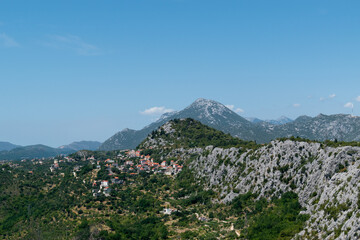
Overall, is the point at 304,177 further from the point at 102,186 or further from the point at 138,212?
the point at 102,186

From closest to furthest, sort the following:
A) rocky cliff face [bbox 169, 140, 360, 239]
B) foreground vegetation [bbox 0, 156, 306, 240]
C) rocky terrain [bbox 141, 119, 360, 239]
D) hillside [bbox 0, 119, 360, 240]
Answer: rocky cliff face [bbox 169, 140, 360, 239] < rocky terrain [bbox 141, 119, 360, 239] < hillside [bbox 0, 119, 360, 240] < foreground vegetation [bbox 0, 156, 306, 240]

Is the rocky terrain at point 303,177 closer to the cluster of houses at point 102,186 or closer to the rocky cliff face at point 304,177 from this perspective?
the rocky cliff face at point 304,177

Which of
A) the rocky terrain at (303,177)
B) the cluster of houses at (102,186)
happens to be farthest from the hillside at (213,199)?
the cluster of houses at (102,186)

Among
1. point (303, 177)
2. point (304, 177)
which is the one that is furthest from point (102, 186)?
point (304, 177)

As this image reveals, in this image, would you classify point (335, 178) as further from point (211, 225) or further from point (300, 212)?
point (211, 225)

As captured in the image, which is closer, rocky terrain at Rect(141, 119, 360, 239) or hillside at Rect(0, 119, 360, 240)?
rocky terrain at Rect(141, 119, 360, 239)

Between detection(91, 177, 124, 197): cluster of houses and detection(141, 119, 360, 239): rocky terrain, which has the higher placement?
detection(141, 119, 360, 239): rocky terrain

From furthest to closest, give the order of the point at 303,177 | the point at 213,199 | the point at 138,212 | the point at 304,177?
the point at 213,199 → the point at 138,212 → the point at 303,177 → the point at 304,177

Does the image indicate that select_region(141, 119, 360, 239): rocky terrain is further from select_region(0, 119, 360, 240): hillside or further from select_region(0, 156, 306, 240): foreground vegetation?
select_region(0, 156, 306, 240): foreground vegetation

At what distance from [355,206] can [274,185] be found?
45.8 meters

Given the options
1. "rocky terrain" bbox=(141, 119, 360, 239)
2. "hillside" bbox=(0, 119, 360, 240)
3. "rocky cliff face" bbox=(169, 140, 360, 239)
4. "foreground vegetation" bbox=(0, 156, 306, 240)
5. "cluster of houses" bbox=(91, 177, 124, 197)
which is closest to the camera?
"rocky cliff face" bbox=(169, 140, 360, 239)

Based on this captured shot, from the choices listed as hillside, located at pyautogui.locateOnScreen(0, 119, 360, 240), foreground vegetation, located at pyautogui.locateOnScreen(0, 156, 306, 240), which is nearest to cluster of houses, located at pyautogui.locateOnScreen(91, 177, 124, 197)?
hillside, located at pyautogui.locateOnScreen(0, 119, 360, 240)

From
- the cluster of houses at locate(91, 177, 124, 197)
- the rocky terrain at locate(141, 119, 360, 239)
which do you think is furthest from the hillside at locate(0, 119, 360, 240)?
the cluster of houses at locate(91, 177, 124, 197)

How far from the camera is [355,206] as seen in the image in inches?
2260
